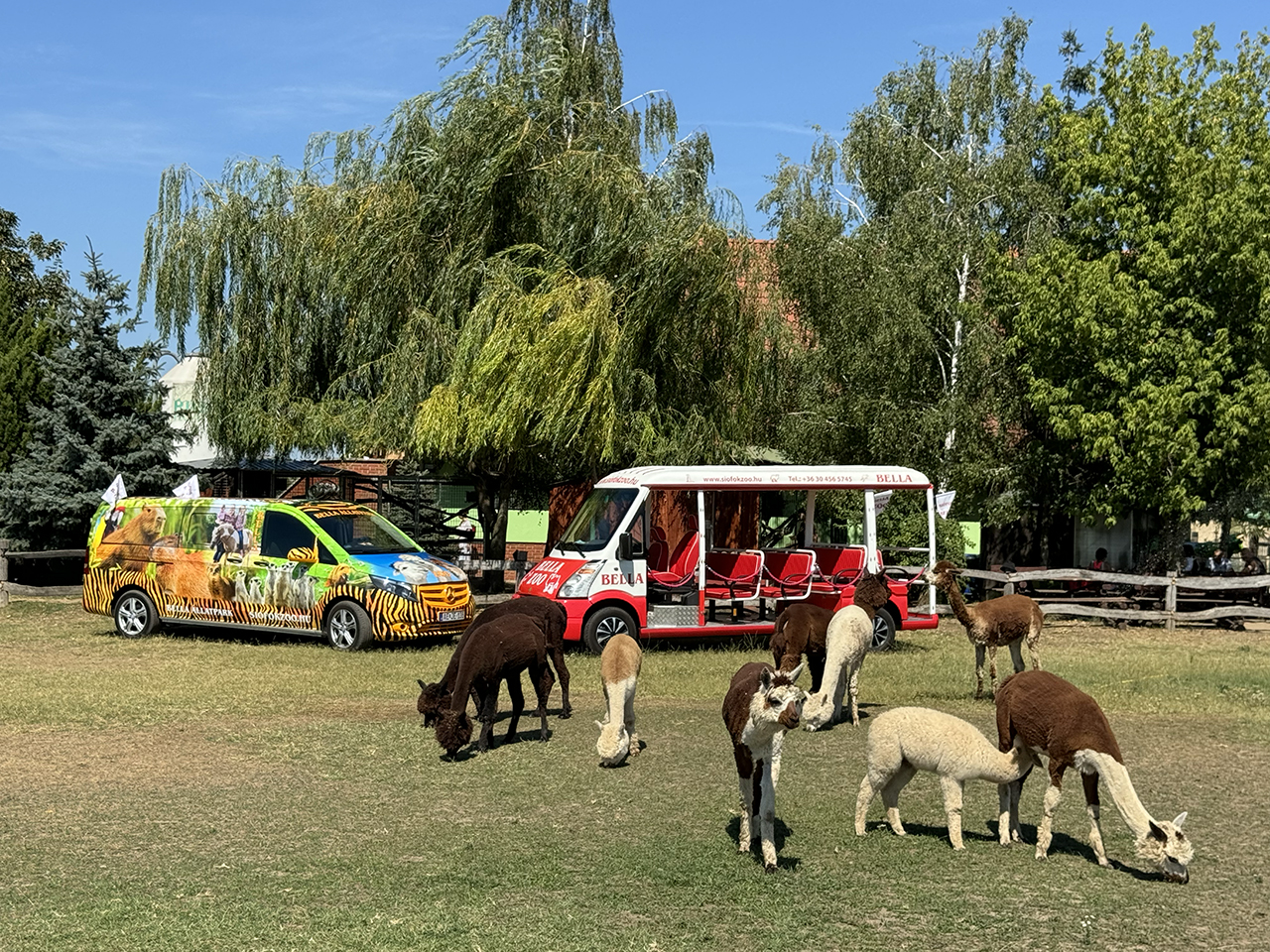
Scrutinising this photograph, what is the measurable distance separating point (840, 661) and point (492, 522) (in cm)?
1565

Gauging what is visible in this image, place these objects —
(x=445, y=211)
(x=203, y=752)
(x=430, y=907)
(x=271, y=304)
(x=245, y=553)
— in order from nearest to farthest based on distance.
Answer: (x=430, y=907), (x=203, y=752), (x=245, y=553), (x=445, y=211), (x=271, y=304)

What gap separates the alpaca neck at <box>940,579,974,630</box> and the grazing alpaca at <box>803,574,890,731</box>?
1.15 m

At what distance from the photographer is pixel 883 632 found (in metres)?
19.7

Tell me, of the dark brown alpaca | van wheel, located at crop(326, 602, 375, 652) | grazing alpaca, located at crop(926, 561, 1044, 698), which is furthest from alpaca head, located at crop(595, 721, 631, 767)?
van wheel, located at crop(326, 602, 375, 652)

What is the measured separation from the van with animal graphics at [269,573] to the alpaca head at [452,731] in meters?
7.72

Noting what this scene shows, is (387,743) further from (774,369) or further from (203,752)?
(774,369)

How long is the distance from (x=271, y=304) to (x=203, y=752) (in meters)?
17.5

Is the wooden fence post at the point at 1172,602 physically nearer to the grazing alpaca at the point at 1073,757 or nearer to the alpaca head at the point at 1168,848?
the grazing alpaca at the point at 1073,757

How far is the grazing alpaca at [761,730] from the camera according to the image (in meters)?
7.53

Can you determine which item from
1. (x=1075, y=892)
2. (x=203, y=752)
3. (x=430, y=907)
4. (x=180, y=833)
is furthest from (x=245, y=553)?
(x=1075, y=892)

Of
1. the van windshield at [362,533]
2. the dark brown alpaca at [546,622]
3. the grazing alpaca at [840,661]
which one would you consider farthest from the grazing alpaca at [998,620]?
the van windshield at [362,533]

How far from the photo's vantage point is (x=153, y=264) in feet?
93.6

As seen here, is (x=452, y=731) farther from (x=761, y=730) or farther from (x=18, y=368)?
(x=18, y=368)

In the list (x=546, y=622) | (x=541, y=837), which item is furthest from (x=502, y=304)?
(x=541, y=837)
